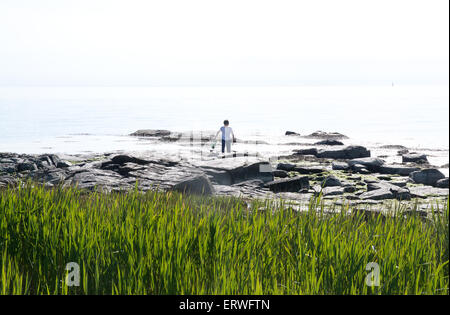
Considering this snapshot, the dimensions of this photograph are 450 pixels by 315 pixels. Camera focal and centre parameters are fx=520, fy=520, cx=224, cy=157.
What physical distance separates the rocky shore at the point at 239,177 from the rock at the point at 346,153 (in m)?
1.50

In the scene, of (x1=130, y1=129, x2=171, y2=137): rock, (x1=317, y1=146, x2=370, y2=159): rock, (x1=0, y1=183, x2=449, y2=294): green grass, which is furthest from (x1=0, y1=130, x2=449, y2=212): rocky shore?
(x1=130, y1=129, x2=171, y2=137): rock

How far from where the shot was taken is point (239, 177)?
49.9ft

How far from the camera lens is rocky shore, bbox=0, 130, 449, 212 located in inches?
439

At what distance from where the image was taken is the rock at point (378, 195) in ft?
42.2

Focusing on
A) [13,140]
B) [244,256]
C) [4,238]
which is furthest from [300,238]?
[13,140]

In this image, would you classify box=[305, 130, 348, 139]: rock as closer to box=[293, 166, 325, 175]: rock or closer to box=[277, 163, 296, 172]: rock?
box=[277, 163, 296, 172]: rock

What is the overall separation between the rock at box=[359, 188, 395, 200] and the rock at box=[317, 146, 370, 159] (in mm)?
11224

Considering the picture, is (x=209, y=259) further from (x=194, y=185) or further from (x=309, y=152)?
(x=309, y=152)

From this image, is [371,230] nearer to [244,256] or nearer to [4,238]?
[244,256]

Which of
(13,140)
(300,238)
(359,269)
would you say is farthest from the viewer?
(13,140)

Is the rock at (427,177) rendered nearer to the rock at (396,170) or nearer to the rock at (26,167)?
the rock at (396,170)

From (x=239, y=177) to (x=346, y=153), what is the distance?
10860mm
